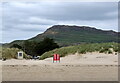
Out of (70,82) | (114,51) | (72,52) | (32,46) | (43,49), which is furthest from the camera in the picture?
(32,46)

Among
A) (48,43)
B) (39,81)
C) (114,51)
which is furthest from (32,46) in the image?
(39,81)

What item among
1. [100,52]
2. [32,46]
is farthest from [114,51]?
[32,46]

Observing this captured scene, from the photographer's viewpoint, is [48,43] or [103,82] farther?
[48,43]

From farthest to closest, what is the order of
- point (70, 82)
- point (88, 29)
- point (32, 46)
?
1. point (88, 29)
2. point (32, 46)
3. point (70, 82)

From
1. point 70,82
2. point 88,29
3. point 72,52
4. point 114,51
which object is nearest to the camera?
point 70,82

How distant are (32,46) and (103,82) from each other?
232ft

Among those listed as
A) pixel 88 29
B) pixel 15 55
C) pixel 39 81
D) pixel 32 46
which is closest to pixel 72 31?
pixel 88 29

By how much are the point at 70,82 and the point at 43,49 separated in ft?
200

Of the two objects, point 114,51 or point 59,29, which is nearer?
point 114,51

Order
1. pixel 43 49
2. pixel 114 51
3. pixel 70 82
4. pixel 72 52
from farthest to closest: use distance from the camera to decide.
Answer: pixel 43 49, pixel 72 52, pixel 114 51, pixel 70 82

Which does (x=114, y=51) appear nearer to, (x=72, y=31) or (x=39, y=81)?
(x=39, y=81)

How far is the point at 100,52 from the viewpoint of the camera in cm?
2552

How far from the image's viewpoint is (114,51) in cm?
2494

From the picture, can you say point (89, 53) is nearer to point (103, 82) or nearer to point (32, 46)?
point (103, 82)
